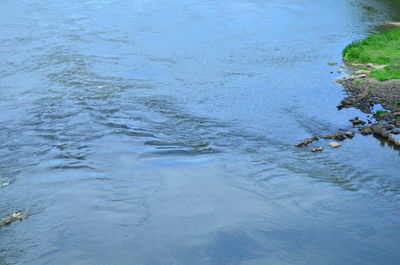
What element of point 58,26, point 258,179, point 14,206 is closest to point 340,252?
point 258,179

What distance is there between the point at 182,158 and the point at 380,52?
1321cm

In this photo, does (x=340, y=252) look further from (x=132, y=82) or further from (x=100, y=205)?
(x=132, y=82)

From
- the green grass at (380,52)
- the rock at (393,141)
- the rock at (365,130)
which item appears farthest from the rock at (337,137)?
the green grass at (380,52)

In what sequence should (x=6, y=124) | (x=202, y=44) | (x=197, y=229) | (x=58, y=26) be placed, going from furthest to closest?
1. (x=58, y=26)
2. (x=202, y=44)
3. (x=6, y=124)
4. (x=197, y=229)

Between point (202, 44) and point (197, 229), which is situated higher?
point (202, 44)

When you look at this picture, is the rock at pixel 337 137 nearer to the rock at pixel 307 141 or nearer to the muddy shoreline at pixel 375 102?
the rock at pixel 307 141

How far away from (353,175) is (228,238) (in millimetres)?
4257

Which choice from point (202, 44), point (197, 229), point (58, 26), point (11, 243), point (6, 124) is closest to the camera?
point (11, 243)

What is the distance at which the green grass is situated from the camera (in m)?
21.0

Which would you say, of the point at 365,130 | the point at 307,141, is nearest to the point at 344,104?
the point at 365,130

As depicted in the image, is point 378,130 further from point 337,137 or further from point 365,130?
point 337,137

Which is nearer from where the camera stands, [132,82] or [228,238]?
[228,238]

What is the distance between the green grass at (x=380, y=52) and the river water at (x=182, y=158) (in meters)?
1.02

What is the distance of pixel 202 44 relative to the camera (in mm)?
25656
